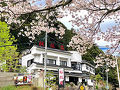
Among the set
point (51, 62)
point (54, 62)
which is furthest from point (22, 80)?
point (54, 62)

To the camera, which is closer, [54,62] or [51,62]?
[51,62]

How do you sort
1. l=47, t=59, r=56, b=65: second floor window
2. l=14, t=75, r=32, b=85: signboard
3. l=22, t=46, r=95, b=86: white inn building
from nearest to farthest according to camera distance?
l=14, t=75, r=32, b=85: signboard < l=22, t=46, r=95, b=86: white inn building < l=47, t=59, r=56, b=65: second floor window

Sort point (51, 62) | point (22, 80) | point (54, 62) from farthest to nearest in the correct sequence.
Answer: point (54, 62), point (51, 62), point (22, 80)

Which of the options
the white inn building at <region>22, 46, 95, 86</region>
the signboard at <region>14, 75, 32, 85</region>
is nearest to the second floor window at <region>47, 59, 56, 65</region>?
the white inn building at <region>22, 46, 95, 86</region>

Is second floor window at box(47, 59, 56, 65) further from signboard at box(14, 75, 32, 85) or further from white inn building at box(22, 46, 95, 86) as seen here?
signboard at box(14, 75, 32, 85)

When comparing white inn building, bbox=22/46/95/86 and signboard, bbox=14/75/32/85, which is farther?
white inn building, bbox=22/46/95/86

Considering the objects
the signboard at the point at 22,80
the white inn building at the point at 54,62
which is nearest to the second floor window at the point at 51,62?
the white inn building at the point at 54,62

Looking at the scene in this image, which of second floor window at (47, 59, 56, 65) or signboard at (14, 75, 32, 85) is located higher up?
second floor window at (47, 59, 56, 65)

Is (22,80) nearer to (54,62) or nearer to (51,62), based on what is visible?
(51,62)

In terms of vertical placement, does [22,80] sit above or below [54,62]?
below

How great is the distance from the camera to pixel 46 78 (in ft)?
48.8

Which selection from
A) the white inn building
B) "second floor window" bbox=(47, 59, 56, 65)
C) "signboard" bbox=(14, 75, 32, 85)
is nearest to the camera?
"signboard" bbox=(14, 75, 32, 85)

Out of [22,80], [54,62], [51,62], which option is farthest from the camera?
[54,62]

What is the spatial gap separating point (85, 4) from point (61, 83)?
35.6 ft
